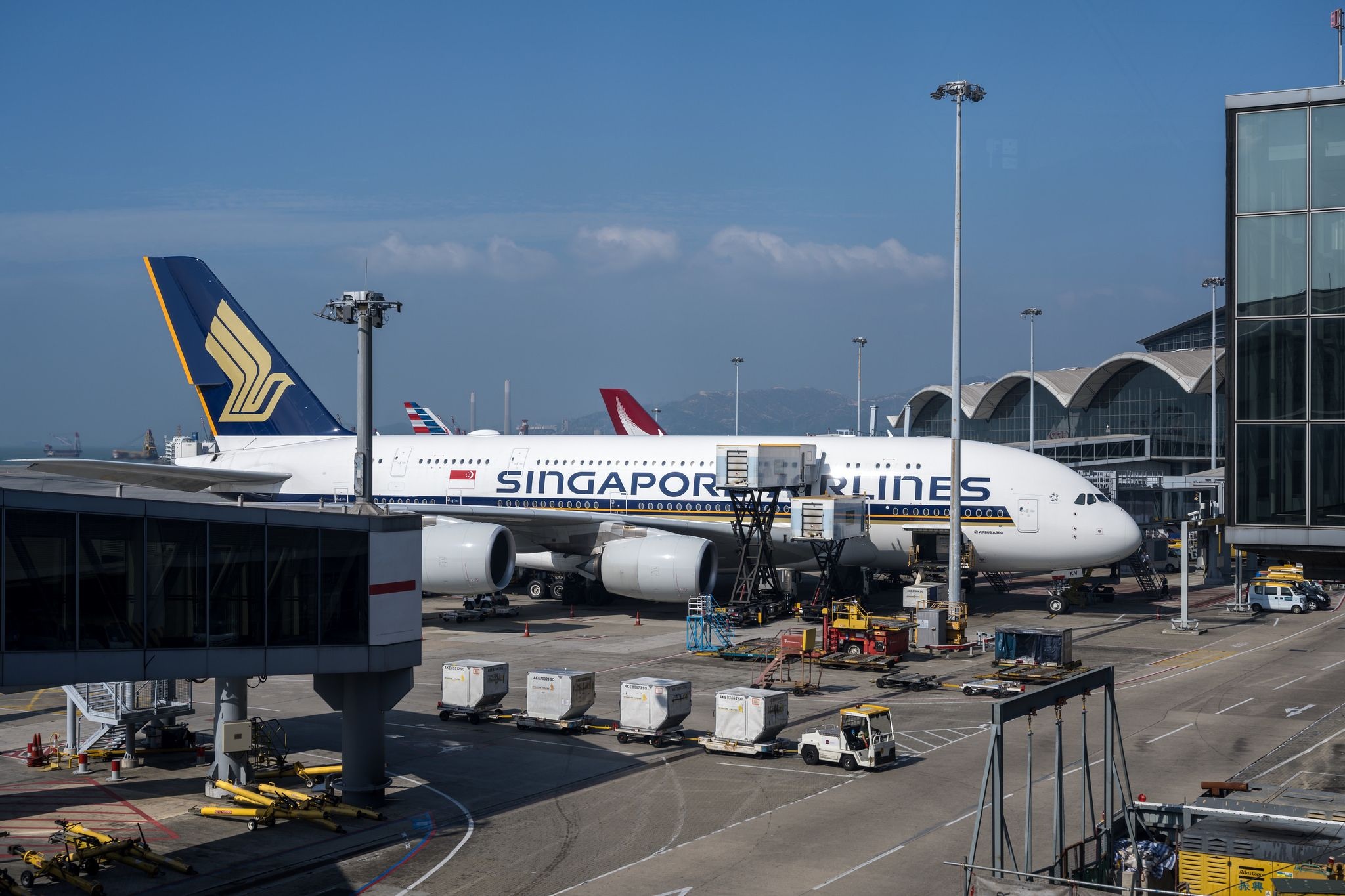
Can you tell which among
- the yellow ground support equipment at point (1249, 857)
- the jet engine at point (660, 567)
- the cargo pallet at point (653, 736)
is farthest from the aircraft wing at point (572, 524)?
the yellow ground support equipment at point (1249, 857)

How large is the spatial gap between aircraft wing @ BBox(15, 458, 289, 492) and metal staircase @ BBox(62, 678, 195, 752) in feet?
27.6

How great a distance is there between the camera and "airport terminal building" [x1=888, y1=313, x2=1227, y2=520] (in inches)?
3568

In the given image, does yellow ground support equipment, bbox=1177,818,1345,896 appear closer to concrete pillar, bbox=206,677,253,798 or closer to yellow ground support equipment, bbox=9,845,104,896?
yellow ground support equipment, bbox=9,845,104,896

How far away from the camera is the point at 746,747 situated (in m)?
22.8

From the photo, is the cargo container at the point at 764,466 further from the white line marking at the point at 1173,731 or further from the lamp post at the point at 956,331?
the white line marking at the point at 1173,731

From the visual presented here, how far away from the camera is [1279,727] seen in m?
25.9

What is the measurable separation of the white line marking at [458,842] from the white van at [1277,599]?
124 feet

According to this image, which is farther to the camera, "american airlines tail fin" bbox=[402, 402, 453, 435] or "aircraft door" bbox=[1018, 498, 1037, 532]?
"american airlines tail fin" bbox=[402, 402, 453, 435]

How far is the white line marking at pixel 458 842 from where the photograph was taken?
16.0 meters

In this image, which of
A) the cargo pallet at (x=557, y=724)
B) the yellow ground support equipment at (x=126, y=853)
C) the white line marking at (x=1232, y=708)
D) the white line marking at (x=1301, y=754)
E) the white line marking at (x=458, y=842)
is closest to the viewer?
the white line marking at (x=458, y=842)

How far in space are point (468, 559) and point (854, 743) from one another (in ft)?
61.0

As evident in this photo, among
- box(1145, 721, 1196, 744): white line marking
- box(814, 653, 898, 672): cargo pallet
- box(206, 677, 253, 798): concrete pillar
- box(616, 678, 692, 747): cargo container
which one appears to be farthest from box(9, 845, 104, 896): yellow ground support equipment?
box(814, 653, 898, 672): cargo pallet

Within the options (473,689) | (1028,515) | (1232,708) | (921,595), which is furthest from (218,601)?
(1028,515)

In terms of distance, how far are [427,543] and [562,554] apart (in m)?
7.03
